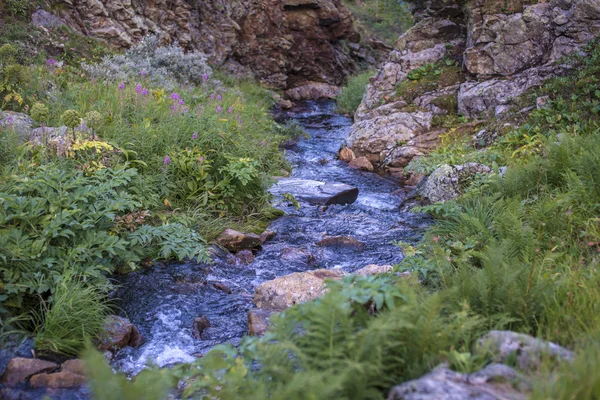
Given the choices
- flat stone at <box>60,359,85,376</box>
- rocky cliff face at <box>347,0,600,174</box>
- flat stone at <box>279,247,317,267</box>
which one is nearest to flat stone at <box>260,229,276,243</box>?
flat stone at <box>279,247,317,267</box>

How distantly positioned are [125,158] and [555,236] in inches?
207

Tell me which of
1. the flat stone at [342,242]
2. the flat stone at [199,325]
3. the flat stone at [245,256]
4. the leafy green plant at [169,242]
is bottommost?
the flat stone at [245,256]

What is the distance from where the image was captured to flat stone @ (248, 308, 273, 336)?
4.24m

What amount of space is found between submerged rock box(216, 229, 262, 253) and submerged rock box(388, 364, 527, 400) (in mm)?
4051

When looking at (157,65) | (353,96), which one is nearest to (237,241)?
(157,65)

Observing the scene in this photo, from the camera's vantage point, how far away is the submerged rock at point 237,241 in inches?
240

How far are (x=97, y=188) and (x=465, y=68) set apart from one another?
982cm

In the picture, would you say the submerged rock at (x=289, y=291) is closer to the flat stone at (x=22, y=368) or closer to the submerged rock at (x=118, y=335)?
the submerged rock at (x=118, y=335)

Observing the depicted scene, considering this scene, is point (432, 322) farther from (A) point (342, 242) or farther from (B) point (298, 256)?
(A) point (342, 242)

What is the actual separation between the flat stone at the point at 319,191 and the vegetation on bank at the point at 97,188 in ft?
2.69

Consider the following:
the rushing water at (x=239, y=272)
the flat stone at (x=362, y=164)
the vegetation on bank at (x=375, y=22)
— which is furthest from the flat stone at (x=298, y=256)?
the vegetation on bank at (x=375, y=22)

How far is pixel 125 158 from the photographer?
643 centimetres

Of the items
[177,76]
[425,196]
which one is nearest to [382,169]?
[425,196]

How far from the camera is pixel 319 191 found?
831 centimetres
